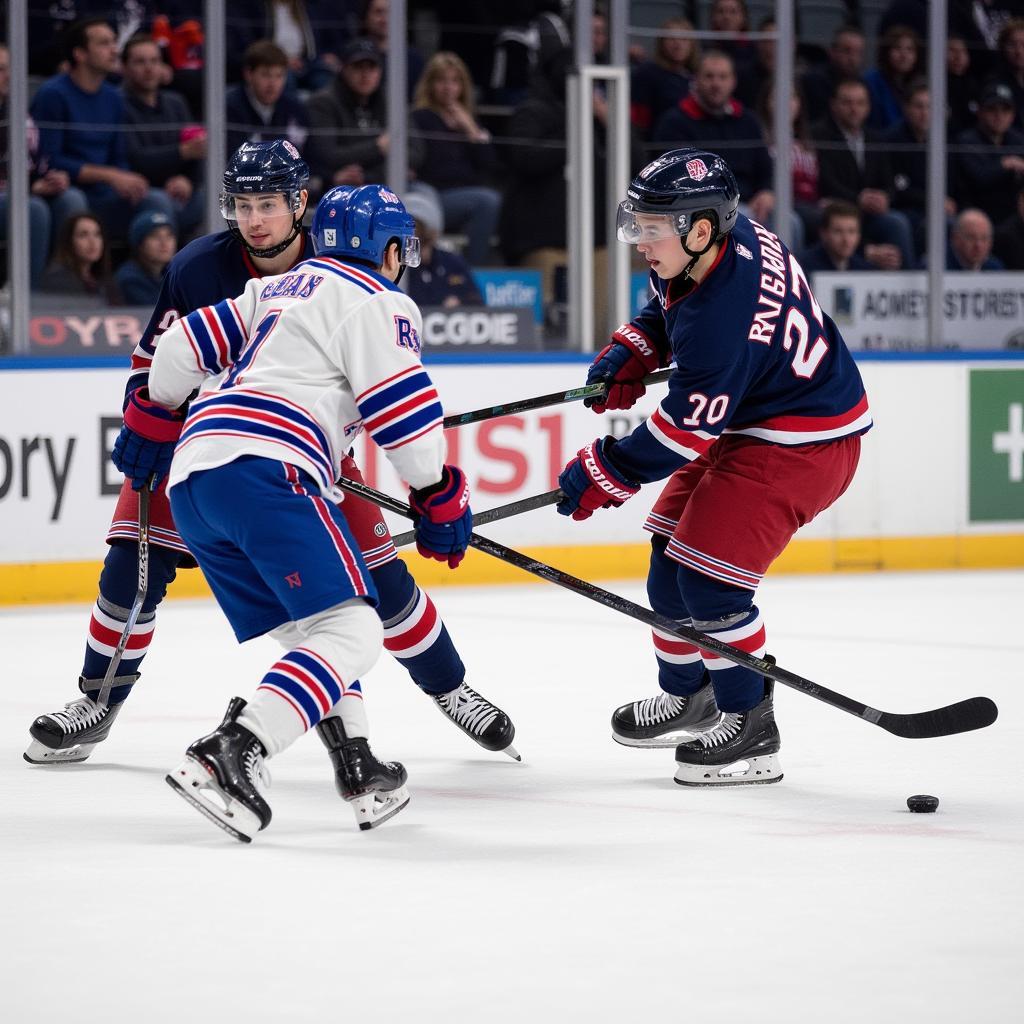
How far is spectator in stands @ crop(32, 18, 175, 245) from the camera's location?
659 centimetres

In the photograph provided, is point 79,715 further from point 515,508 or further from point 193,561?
point 515,508

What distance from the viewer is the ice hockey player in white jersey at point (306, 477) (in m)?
2.91

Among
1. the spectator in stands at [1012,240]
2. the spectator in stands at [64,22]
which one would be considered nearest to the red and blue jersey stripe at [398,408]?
the spectator in stands at [64,22]

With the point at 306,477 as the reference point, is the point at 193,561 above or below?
below

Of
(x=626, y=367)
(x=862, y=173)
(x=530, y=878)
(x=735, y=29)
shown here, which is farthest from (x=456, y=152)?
(x=530, y=878)

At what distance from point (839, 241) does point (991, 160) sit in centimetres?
83

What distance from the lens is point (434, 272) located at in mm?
7242

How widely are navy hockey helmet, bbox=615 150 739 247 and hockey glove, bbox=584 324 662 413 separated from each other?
1.19 ft

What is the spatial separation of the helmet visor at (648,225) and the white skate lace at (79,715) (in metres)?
1.32

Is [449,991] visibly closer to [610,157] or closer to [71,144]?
[71,144]

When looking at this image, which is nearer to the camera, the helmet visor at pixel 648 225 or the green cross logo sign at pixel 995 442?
the helmet visor at pixel 648 225

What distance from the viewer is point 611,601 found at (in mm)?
3541

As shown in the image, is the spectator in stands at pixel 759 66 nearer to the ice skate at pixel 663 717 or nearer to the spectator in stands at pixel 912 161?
the spectator in stands at pixel 912 161

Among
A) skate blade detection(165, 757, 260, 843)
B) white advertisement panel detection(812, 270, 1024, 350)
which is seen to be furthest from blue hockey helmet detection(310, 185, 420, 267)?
white advertisement panel detection(812, 270, 1024, 350)
